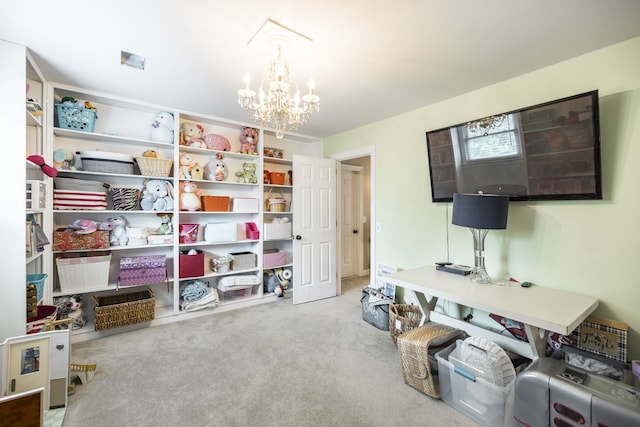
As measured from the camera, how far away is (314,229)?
3736 mm

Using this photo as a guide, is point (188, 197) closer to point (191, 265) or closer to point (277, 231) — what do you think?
point (191, 265)

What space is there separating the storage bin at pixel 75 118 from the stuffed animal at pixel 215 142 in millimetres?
1063

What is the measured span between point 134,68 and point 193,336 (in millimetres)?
2420

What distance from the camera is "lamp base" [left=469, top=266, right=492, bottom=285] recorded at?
6.88 feet

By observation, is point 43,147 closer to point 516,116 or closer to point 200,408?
point 200,408

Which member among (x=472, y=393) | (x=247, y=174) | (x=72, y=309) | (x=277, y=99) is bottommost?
(x=472, y=393)

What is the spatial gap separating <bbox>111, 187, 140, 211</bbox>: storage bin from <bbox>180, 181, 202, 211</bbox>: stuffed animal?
0.45 m

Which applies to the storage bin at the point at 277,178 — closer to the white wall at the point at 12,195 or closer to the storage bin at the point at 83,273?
the storage bin at the point at 83,273

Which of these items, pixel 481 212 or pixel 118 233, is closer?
pixel 481 212

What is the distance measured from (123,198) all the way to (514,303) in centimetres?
345

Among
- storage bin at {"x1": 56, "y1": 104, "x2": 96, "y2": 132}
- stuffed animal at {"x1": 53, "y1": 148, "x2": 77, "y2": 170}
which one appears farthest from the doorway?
stuffed animal at {"x1": 53, "y1": 148, "x2": 77, "y2": 170}

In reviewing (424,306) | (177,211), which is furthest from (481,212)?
(177,211)

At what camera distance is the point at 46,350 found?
1.68m

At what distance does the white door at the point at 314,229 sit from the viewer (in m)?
3.58
